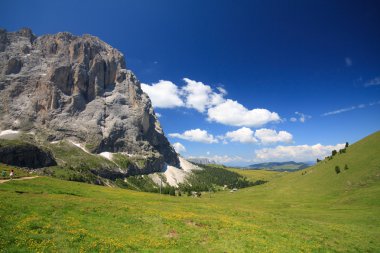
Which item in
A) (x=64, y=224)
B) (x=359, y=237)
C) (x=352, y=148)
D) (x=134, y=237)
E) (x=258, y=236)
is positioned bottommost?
(x=359, y=237)

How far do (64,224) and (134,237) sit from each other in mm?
7411

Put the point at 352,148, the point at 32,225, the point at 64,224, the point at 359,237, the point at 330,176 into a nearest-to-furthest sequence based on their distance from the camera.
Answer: the point at 32,225 → the point at 64,224 → the point at 359,237 → the point at 330,176 → the point at 352,148

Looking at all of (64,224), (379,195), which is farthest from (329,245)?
(379,195)

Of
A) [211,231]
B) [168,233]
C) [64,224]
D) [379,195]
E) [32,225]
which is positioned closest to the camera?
[32,225]

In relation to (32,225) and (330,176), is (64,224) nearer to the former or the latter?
(32,225)

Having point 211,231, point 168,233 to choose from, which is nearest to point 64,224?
point 168,233

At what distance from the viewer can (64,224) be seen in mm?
25891

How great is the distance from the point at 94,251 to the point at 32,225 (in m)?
7.46

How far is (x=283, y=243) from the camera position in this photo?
3117 cm

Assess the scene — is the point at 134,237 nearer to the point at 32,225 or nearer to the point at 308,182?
the point at 32,225

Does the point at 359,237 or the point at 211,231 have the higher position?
the point at 211,231

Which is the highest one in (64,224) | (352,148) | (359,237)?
(352,148)

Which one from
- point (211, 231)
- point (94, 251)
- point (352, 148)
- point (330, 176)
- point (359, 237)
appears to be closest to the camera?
point (94, 251)

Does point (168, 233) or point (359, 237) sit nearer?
point (168, 233)
